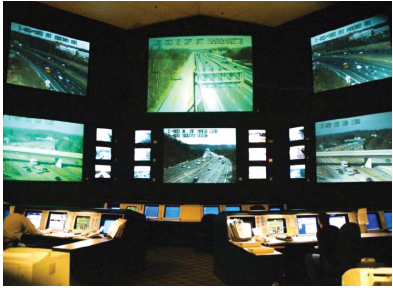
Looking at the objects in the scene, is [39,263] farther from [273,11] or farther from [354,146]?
[273,11]

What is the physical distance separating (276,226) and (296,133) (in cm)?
320

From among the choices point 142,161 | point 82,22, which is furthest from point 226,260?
point 82,22

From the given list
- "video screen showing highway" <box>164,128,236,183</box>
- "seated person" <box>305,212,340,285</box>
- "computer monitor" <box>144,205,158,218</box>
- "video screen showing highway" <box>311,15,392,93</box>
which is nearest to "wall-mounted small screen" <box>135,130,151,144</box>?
"video screen showing highway" <box>164,128,236,183</box>

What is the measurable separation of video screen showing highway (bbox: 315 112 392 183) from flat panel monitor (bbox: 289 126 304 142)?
36cm

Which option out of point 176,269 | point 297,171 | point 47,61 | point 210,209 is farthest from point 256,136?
point 47,61

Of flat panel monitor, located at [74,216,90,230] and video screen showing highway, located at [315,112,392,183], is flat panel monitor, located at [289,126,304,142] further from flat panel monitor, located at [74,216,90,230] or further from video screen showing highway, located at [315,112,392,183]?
flat panel monitor, located at [74,216,90,230]

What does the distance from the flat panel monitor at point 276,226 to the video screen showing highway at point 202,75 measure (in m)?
3.49

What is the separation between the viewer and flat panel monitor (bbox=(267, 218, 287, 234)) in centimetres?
464

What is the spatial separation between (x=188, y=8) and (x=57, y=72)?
314cm

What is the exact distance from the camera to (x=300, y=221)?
15.5 feet

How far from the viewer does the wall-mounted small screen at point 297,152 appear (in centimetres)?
723

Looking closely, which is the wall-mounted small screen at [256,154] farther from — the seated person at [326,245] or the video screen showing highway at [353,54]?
the seated person at [326,245]

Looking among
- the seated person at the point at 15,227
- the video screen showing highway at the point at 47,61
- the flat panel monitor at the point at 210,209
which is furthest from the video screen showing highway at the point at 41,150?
the flat panel monitor at the point at 210,209

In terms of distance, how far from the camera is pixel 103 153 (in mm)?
7742
